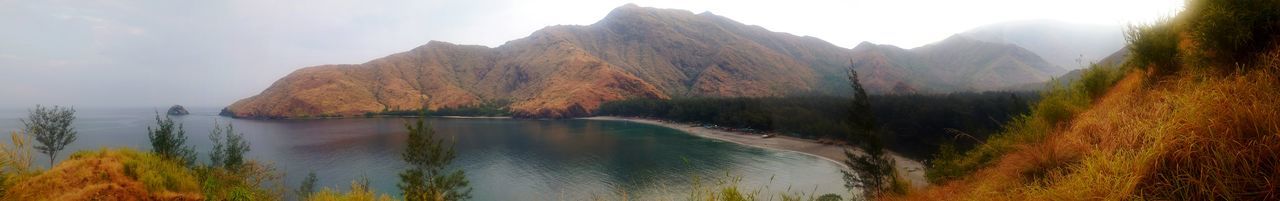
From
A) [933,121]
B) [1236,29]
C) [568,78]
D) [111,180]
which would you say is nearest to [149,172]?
[111,180]

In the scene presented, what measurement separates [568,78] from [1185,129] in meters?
141

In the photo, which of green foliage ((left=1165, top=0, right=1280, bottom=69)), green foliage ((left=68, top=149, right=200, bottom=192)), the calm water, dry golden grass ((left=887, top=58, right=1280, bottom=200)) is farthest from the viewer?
the calm water

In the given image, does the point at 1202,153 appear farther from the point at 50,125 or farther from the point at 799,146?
the point at 799,146

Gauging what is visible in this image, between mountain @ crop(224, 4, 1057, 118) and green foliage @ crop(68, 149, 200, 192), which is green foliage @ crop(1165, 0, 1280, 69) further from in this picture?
mountain @ crop(224, 4, 1057, 118)

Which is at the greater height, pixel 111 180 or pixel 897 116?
pixel 111 180

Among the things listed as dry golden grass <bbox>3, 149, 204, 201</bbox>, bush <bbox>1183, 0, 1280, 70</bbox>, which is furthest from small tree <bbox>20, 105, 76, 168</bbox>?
bush <bbox>1183, 0, 1280, 70</bbox>

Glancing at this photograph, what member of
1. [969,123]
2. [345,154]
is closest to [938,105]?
[969,123]

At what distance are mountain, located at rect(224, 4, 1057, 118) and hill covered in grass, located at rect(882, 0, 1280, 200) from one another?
385ft

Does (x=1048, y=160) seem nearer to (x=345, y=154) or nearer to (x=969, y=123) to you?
(x=969, y=123)

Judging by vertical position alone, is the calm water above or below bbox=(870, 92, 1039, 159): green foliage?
below

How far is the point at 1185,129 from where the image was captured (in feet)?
10.5

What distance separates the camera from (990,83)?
157000 mm

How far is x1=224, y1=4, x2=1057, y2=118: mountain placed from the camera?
135 m

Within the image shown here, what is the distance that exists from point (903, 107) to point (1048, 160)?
6147 cm
